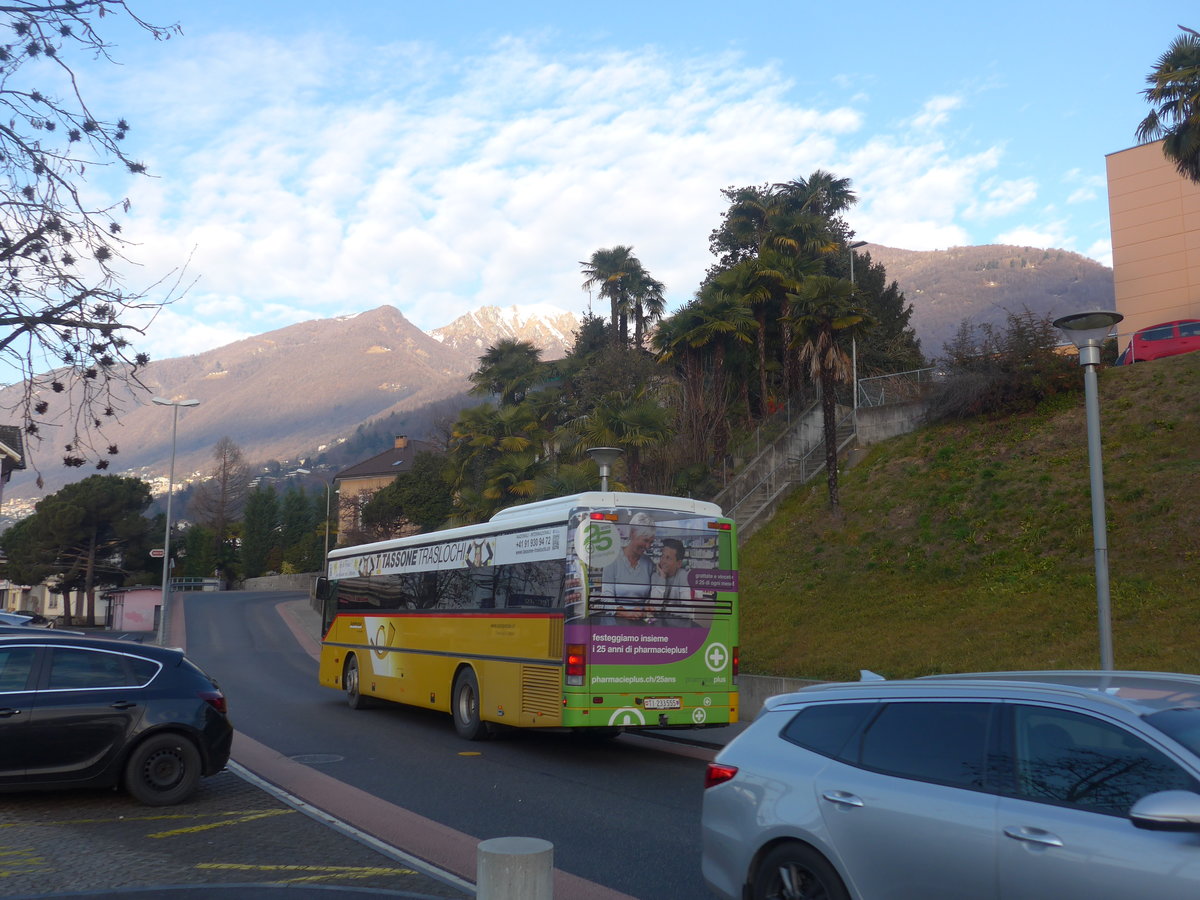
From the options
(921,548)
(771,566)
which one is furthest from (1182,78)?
(771,566)

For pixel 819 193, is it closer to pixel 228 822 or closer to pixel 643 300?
pixel 643 300

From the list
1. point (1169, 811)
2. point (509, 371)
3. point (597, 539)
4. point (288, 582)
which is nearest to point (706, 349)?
point (509, 371)

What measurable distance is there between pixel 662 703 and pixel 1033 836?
906cm

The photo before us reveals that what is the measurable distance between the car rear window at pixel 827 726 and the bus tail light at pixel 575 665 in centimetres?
717

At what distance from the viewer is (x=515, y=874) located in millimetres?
4180

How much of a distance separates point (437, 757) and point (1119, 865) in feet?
34.4

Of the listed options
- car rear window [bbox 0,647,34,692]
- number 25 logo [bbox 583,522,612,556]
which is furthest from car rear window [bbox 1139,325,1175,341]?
car rear window [bbox 0,647,34,692]

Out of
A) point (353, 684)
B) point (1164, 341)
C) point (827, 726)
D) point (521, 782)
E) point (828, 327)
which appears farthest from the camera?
point (1164, 341)

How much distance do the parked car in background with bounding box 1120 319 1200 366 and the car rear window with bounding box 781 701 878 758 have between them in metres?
29.6

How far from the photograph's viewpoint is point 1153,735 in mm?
3930

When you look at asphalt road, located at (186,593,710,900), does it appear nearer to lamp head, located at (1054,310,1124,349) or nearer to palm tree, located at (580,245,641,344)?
lamp head, located at (1054,310,1124,349)

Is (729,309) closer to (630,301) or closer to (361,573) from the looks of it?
(630,301)

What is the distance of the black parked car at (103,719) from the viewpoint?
879 cm

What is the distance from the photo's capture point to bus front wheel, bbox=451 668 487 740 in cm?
1469
